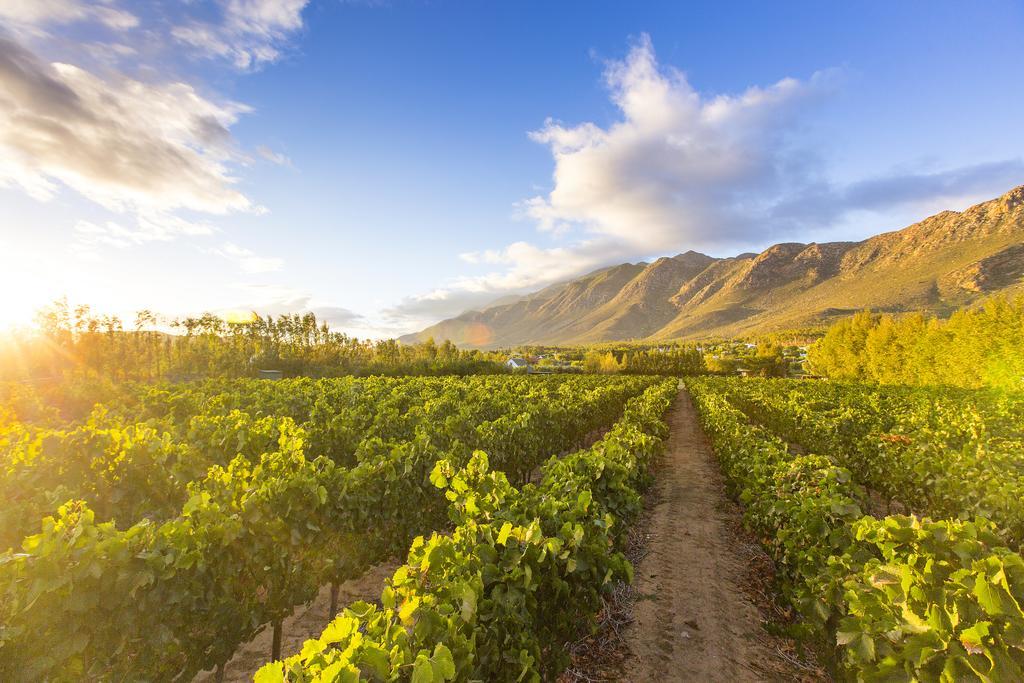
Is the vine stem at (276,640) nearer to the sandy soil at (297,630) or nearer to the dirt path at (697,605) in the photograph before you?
the sandy soil at (297,630)

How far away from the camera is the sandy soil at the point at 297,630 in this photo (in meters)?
7.00

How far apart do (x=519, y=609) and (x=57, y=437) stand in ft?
31.5

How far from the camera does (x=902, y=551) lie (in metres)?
4.82

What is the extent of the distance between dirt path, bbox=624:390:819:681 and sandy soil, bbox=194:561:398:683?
5.06 metres

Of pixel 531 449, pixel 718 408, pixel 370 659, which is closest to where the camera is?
pixel 370 659

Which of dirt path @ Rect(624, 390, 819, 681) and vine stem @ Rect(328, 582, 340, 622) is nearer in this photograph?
dirt path @ Rect(624, 390, 819, 681)

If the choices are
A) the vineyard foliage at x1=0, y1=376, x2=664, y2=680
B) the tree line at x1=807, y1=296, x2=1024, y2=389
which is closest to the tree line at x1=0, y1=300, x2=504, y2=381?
the vineyard foliage at x1=0, y1=376, x2=664, y2=680

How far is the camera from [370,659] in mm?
2891

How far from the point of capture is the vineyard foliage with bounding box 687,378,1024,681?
3322 mm

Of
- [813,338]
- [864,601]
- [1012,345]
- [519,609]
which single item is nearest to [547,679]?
[519,609]

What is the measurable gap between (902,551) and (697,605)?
4421 millimetres

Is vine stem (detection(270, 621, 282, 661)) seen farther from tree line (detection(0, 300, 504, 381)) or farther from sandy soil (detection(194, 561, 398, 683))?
tree line (detection(0, 300, 504, 381))

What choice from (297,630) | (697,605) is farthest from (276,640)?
(697,605)

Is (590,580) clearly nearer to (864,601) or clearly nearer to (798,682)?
(864,601)
